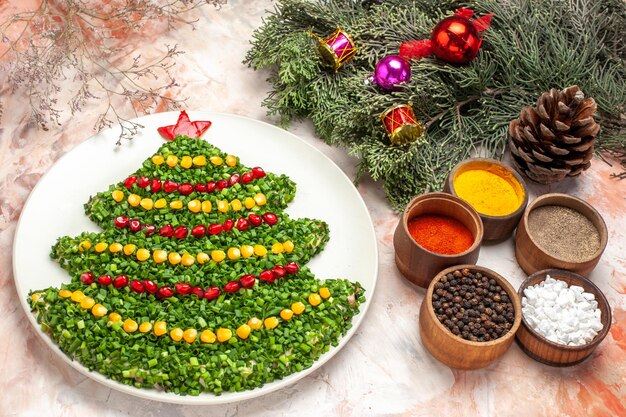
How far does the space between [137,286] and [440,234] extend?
25.6 inches

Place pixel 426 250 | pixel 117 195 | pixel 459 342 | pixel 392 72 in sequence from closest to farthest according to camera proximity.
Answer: pixel 459 342 → pixel 426 250 → pixel 117 195 → pixel 392 72

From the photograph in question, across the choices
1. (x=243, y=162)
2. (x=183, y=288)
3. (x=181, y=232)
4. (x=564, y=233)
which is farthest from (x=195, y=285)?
(x=564, y=233)

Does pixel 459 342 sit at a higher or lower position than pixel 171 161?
lower

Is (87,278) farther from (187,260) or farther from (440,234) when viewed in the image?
(440,234)

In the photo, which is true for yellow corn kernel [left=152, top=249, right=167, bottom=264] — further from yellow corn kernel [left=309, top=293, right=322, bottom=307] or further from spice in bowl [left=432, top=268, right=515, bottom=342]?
spice in bowl [left=432, top=268, right=515, bottom=342]

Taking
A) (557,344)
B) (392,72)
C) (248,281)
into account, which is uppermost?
(392,72)

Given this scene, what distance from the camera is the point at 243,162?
1.70 meters

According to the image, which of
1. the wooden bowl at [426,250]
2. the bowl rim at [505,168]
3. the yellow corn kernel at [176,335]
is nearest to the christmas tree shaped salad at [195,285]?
the yellow corn kernel at [176,335]

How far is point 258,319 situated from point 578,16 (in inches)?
44.9

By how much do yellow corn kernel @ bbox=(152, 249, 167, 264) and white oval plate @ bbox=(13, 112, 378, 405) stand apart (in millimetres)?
196

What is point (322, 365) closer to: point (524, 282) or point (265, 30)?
point (524, 282)

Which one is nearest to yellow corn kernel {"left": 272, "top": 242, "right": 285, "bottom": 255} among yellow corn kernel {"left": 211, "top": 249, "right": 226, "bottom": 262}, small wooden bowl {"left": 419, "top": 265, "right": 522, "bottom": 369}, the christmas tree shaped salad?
the christmas tree shaped salad

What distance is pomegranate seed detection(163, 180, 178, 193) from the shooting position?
5.12ft

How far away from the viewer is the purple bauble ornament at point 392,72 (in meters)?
1.65
